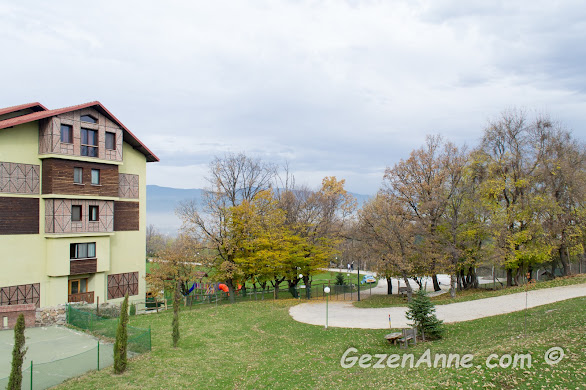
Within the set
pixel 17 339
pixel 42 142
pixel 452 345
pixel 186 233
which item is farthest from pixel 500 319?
pixel 42 142

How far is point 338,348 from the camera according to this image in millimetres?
18766

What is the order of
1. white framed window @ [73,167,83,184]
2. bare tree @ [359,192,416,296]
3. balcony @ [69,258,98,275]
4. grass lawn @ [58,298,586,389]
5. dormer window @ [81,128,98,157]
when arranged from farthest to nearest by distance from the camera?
1. bare tree @ [359,192,416,296]
2. dormer window @ [81,128,98,157]
3. white framed window @ [73,167,83,184]
4. balcony @ [69,258,98,275]
5. grass lawn @ [58,298,586,389]

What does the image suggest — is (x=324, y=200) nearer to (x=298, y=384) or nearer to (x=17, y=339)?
(x=298, y=384)

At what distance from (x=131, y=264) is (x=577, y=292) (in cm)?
3440

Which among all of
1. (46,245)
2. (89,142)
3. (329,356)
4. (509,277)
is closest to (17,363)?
(329,356)

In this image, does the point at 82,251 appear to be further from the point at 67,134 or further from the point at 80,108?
the point at 80,108

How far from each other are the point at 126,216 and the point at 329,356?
24403 mm

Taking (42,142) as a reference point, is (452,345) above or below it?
below

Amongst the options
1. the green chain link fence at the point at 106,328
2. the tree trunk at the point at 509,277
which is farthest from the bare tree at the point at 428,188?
the green chain link fence at the point at 106,328

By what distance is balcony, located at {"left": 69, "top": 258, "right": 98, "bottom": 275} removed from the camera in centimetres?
2975

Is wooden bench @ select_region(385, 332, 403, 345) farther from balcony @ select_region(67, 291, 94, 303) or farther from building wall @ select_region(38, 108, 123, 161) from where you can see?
building wall @ select_region(38, 108, 123, 161)

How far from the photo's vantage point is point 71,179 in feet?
97.0

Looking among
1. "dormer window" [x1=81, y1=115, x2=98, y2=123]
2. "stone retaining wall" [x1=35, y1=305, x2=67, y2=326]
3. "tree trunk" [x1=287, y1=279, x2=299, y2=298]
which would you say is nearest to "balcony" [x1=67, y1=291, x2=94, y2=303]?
"stone retaining wall" [x1=35, y1=305, x2=67, y2=326]

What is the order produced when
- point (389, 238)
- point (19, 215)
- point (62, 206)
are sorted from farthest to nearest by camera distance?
point (389, 238) < point (62, 206) < point (19, 215)
